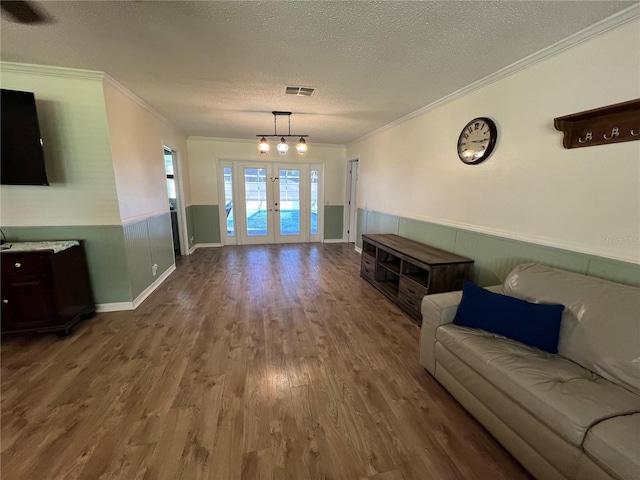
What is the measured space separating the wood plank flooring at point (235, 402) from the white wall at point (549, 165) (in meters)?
1.45

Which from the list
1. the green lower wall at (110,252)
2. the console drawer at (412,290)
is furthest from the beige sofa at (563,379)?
the green lower wall at (110,252)

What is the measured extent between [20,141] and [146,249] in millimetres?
1545

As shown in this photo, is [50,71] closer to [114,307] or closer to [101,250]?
[101,250]

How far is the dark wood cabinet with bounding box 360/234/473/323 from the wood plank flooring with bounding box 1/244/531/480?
0.28 meters

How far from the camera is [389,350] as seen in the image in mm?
2381

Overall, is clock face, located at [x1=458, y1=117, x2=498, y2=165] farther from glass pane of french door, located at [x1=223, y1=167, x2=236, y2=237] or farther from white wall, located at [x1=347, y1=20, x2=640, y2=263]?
glass pane of french door, located at [x1=223, y1=167, x2=236, y2=237]

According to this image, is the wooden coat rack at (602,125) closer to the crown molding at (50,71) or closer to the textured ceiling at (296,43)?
the textured ceiling at (296,43)

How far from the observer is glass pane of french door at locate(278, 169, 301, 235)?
627 centimetres

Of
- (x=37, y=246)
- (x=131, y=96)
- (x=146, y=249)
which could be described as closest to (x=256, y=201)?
(x=146, y=249)

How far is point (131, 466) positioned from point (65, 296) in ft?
6.22

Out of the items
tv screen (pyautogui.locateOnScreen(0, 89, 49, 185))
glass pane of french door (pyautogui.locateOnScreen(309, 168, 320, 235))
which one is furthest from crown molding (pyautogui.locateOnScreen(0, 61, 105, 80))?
glass pane of french door (pyautogui.locateOnScreen(309, 168, 320, 235))

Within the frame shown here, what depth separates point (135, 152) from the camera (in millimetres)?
3170

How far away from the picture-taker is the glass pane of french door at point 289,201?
627 centimetres

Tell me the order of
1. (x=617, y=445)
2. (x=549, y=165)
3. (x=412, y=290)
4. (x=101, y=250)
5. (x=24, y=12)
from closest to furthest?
(x=617, y=445)
(x=24, y=12)
(x=549, y=165)
(x=101, y=250)
(x=412, y=290)
